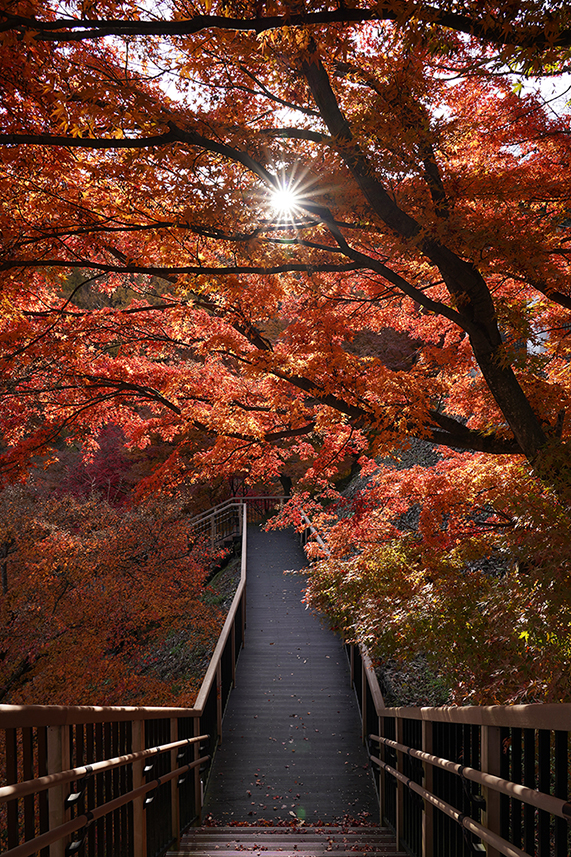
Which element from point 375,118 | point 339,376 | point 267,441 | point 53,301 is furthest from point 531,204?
point 53,301

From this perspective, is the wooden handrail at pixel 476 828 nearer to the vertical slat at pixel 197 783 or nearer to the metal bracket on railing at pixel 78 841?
the metal bracket on railing at pixel 78 841

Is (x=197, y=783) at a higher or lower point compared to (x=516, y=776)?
lower

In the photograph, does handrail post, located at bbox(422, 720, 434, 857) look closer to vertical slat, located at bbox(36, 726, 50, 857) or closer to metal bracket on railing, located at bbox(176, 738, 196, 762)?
metal bracket on railing, located at bbox(176, 738, 196, 762)

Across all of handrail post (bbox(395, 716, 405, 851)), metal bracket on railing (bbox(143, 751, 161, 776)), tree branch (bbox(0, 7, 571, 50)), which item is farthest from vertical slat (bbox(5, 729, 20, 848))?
tree branch (bbox(0, 7, 571, 50))

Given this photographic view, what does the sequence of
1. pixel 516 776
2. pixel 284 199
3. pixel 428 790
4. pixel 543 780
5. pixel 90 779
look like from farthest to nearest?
pixel 284 199, pixel 428 790, pixel 90 779, pixel 516 776, pixel 543 780

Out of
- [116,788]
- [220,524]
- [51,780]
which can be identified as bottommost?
[116,788]

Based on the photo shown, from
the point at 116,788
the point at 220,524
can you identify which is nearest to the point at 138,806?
the point at 116,788

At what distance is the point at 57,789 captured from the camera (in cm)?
186

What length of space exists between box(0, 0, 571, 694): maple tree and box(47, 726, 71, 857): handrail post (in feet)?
9.17

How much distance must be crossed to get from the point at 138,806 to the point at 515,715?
2.50 m

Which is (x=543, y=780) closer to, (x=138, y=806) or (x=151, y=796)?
(x=138, y=806)

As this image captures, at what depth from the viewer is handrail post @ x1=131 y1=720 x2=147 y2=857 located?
2.90 metres

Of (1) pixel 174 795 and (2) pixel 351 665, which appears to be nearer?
(1) pixel 174 795

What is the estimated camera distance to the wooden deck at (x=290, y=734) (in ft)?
17.3
